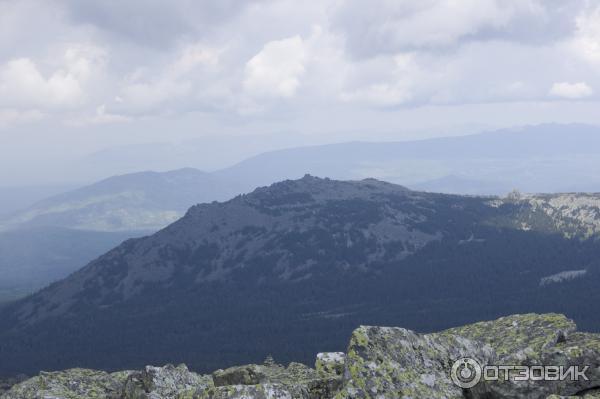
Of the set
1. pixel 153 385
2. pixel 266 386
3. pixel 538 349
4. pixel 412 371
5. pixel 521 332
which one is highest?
pixel 266 386

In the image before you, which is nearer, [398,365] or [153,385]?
[398,365]

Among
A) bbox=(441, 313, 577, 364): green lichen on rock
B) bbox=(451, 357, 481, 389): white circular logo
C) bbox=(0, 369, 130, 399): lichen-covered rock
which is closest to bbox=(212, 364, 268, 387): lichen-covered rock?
bbox=(0, 369, 130, 399): lichen-covered rock

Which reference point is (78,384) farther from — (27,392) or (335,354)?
(335,354)

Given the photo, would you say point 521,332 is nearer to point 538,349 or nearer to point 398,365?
point 538,349

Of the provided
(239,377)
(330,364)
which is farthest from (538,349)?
(239,377)

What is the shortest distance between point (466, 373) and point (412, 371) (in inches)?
86.6

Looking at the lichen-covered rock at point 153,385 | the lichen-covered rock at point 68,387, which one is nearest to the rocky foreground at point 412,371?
the lichen-covered rock at point 153,385

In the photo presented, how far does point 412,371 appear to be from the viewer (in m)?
23.9

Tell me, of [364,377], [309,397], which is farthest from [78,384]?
[364,377]

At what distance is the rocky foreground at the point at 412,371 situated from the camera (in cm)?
2298

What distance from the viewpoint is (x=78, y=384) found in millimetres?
36375

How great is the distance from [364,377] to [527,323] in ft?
42.5

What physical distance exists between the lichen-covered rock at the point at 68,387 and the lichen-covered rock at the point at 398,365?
14.8m

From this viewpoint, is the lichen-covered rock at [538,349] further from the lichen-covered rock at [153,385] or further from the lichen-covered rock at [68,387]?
the lichen-covered rock at [68,387]
